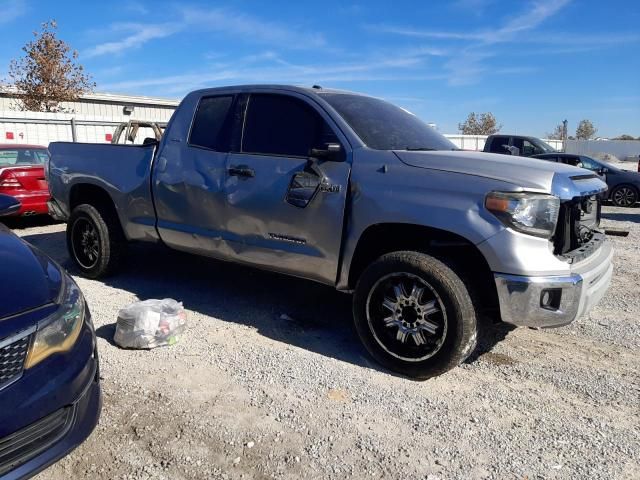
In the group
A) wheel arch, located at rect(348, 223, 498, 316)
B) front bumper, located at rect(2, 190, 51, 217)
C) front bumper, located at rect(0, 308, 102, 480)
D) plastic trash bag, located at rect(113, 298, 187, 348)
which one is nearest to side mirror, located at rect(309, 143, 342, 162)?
wheel arch, located at rect(348, 223, 498, 316)

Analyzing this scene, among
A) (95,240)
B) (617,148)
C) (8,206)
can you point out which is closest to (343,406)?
(8,206)

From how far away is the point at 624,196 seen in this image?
45.3ft

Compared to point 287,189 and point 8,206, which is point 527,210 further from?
point 8,206

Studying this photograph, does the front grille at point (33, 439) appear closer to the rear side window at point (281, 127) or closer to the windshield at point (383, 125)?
the rear side window at point (281, 127)

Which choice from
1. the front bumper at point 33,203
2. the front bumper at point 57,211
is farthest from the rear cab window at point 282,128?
the front bumper at point 33,203

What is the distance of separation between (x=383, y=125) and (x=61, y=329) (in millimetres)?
2822

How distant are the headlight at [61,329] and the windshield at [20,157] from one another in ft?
25.9

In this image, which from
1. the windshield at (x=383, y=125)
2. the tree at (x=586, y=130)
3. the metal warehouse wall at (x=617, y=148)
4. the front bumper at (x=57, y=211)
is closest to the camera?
the windshield at (x=383, y=125)

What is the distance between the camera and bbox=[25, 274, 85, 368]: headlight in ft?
7.22

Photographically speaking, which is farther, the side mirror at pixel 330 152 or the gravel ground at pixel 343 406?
the side mirror at pixel 330 152

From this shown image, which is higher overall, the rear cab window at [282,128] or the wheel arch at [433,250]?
the rear cab window at [282,128]

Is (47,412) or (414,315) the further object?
(414,315)

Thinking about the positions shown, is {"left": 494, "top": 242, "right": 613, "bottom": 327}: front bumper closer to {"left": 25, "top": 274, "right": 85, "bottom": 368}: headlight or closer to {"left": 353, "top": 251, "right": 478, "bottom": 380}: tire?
{"left": 353, "top": 251, "right": 478, "bottom": 380}: tire

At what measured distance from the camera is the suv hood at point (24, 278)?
2273 millimetres
